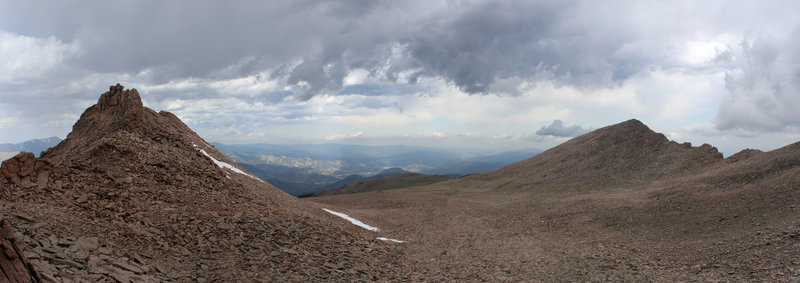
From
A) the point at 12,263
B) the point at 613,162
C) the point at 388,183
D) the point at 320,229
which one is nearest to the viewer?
the point at 12,263

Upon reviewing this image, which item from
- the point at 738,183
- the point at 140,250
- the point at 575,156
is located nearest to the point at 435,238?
the point at 140,250

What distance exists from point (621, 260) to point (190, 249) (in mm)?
14996

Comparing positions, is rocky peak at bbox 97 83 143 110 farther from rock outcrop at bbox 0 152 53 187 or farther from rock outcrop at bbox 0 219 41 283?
rock outcrop at bbox 0 219 41 283

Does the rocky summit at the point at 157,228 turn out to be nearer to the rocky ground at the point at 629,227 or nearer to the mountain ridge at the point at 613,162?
the rocky ground at the point at 629,227

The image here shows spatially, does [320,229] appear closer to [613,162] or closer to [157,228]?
[157,228]

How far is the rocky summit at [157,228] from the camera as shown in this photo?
28.7 ft

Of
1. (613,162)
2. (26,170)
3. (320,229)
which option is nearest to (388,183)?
(613,162)

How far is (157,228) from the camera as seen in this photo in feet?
37.3

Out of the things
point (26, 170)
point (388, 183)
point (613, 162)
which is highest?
point (613, 162)

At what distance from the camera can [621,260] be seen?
45.0ft

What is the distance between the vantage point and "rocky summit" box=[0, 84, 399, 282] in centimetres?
875

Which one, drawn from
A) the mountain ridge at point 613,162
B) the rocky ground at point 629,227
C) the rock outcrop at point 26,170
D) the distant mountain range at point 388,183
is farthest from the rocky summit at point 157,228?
the distant mountain range at point 388,183

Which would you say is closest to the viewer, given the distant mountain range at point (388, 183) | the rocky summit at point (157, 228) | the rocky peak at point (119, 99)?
the rocky summit at point (157, 228)

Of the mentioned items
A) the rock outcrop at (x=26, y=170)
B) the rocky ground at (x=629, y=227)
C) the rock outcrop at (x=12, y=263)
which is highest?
the rock outcrop at (x=26, y=170)
